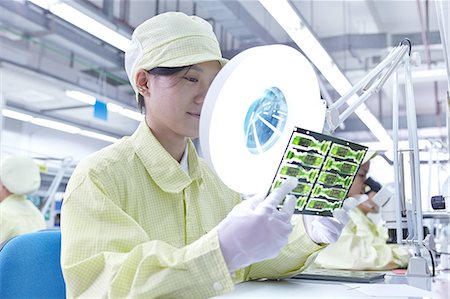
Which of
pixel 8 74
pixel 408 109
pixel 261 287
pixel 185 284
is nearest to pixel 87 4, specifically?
pixel 8 74

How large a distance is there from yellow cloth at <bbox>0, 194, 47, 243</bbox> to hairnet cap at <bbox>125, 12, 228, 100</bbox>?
2749 mm

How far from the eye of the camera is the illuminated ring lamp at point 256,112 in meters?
0.93

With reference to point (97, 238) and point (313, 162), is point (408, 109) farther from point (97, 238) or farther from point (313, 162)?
point (97, 238)

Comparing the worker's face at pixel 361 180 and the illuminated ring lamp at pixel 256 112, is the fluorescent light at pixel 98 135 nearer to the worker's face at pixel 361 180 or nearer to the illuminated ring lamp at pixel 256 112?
the worker's face at pixel 361 180

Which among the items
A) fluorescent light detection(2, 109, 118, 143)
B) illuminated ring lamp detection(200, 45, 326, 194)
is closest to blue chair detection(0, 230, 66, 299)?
illuminated ring lamp detection(200, 45, 326, 194)

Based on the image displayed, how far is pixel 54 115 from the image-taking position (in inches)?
387

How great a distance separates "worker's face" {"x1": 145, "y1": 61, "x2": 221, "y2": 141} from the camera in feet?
3.92

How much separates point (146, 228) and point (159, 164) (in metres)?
0.17

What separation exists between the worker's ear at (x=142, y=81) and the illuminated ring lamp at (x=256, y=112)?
371 millimetres

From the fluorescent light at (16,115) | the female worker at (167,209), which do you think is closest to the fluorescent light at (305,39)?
the female worker at (167,209)

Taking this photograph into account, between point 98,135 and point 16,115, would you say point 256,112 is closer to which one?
point 16,115

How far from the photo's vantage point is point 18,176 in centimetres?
403

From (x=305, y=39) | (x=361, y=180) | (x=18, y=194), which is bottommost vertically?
(x=18, y=194)

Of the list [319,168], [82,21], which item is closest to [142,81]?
[319,168]
